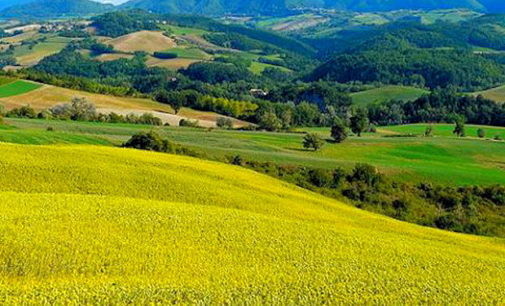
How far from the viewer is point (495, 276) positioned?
126ft

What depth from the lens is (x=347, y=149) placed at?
12000 centimetres

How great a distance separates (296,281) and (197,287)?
554 centimetres

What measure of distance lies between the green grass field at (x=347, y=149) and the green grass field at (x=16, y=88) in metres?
47.8

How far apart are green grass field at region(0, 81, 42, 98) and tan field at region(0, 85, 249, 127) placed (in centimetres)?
214

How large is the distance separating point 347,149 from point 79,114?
67.6 m

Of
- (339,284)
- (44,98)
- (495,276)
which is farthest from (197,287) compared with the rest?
(44,98)

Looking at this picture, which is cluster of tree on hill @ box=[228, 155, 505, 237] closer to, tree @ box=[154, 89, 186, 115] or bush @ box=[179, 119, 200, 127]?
bush @ box=[179, 119, 200, 127]

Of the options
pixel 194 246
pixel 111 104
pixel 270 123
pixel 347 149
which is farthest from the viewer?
pixel 111 104

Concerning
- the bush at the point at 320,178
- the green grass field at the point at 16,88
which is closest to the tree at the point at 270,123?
the green grass field at the point at 16,88

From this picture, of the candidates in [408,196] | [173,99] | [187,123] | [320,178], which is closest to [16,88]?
[173,99]

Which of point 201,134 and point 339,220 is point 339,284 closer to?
point 339,220

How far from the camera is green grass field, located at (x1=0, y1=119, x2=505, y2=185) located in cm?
9238

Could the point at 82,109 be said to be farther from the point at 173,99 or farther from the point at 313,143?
the point at 313,143

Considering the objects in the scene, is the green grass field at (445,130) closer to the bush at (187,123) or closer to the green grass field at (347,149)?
the green grass field at (347,149)
